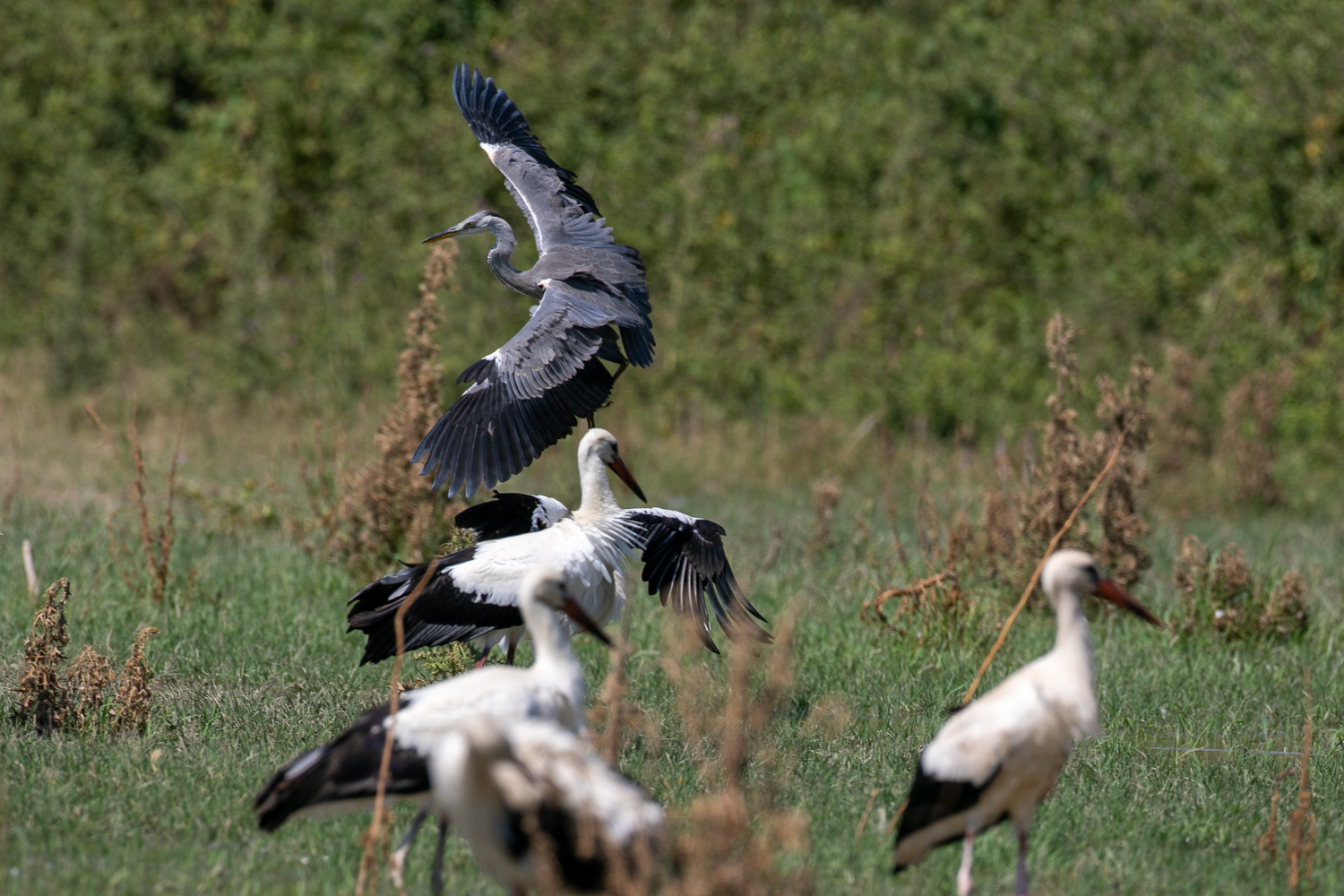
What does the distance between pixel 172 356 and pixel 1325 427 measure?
9929 mm

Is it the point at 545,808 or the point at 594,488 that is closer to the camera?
the point at 545,808

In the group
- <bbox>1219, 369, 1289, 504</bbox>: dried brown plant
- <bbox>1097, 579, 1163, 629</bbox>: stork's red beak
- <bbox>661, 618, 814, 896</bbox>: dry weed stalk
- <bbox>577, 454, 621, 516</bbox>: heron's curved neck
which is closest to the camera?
<bbox>661, 618, 814, 896</bbox>: dry weed stalk

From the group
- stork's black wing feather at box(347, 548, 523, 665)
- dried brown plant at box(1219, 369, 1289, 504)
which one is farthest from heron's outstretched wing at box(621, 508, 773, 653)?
dried brown plant at box(1219, 369, 1289, 504)

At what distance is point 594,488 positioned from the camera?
5.47 metres

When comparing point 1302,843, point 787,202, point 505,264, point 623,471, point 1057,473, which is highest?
point 505,264

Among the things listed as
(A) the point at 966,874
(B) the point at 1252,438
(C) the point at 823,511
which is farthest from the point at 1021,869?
(B) the point at 1252,438

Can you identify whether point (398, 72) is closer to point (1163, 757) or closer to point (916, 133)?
point (916, 133)

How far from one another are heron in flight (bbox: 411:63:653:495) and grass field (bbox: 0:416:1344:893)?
88 cm

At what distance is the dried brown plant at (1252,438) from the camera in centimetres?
1040

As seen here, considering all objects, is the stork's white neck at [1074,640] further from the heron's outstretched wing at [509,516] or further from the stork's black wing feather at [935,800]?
the heron's outstretched wing at [509,516]

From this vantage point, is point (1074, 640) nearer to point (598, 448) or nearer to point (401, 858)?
point (401, 858)

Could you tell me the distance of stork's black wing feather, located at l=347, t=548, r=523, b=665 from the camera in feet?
16.6

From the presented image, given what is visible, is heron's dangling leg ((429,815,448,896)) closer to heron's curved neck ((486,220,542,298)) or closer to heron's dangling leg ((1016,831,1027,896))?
heron's dangling leg ((1016,831,1027,896))

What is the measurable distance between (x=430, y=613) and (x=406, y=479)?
2004 mm
